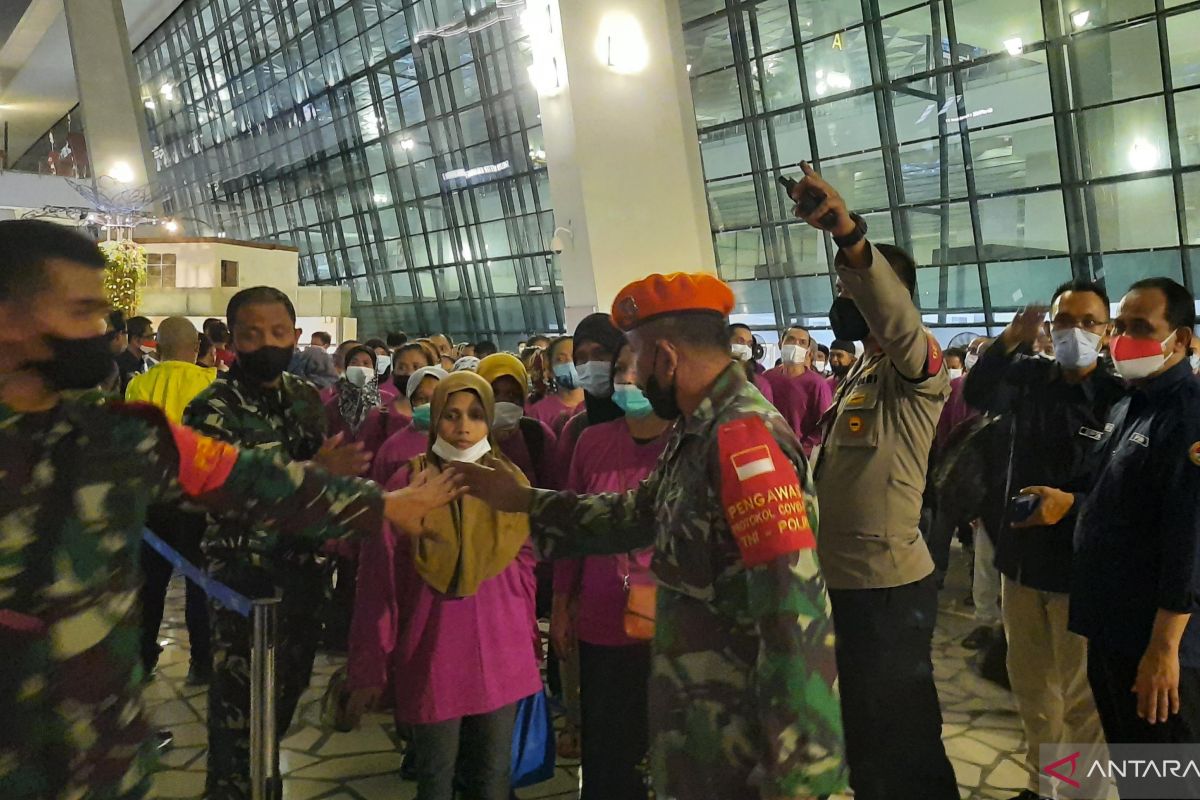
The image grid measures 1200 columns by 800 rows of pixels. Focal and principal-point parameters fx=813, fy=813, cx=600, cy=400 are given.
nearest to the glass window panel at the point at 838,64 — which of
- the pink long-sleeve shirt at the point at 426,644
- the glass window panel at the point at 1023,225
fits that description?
the glass window panel at the point at 1023,225

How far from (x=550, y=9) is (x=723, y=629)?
10.7m

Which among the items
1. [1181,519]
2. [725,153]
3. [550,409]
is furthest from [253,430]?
[725,153]


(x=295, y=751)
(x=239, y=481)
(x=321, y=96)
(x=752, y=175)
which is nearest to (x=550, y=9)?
(x=752, y=175)

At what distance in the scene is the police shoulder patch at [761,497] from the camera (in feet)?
4.58

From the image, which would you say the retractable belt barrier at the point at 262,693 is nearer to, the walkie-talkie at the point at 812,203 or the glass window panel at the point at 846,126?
the walkie-talkie at the point at 812,203

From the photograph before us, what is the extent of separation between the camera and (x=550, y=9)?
1065 centimetres

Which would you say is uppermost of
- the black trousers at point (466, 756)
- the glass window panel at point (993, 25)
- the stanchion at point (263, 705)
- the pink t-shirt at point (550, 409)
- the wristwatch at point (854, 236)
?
the glass window panel at point (993, 25)

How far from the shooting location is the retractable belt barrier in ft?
7.18

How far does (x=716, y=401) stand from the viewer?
1.60 metres

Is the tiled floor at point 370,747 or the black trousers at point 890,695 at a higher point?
the black trousers at point 890,695

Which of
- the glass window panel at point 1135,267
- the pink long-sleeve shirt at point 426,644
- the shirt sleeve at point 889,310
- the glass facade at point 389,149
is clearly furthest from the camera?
the glass facade at point 389,149

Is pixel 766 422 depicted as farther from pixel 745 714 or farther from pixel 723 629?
pixel 745 714

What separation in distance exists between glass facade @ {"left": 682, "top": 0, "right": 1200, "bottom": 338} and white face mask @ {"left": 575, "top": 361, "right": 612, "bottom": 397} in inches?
Result: 419

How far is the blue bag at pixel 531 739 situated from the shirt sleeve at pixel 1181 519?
1.83 metres
